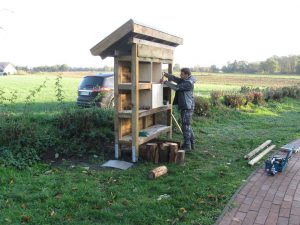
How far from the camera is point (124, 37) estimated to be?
7195 mm

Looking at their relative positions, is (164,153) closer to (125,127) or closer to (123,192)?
(125,127)

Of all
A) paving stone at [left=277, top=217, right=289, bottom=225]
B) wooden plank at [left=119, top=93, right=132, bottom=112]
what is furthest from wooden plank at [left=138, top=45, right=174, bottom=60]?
paving stone at [left=277, top=217, right=289, bottom=225]

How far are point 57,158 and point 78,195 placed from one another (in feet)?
8.01

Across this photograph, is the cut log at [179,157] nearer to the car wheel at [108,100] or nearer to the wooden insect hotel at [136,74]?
the wooden insect hotel at [136,74]

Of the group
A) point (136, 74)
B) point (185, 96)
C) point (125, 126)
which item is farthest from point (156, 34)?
point (125, 126)

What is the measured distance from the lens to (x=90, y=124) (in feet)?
28.8

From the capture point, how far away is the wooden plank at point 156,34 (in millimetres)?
6970

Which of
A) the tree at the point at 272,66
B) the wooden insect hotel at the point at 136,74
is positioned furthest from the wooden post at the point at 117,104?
the tree at the point at 272,66

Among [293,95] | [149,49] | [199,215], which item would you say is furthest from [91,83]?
[293,95]

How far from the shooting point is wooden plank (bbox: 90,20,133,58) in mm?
6841

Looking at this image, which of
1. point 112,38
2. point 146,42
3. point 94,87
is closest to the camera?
point 112,38

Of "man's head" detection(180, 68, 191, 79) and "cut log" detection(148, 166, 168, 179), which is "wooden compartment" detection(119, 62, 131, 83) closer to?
"man's head" detection(180, 68, 191, 79)

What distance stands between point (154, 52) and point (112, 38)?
1389mm

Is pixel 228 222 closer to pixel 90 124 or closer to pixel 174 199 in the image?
pixel 174 199
